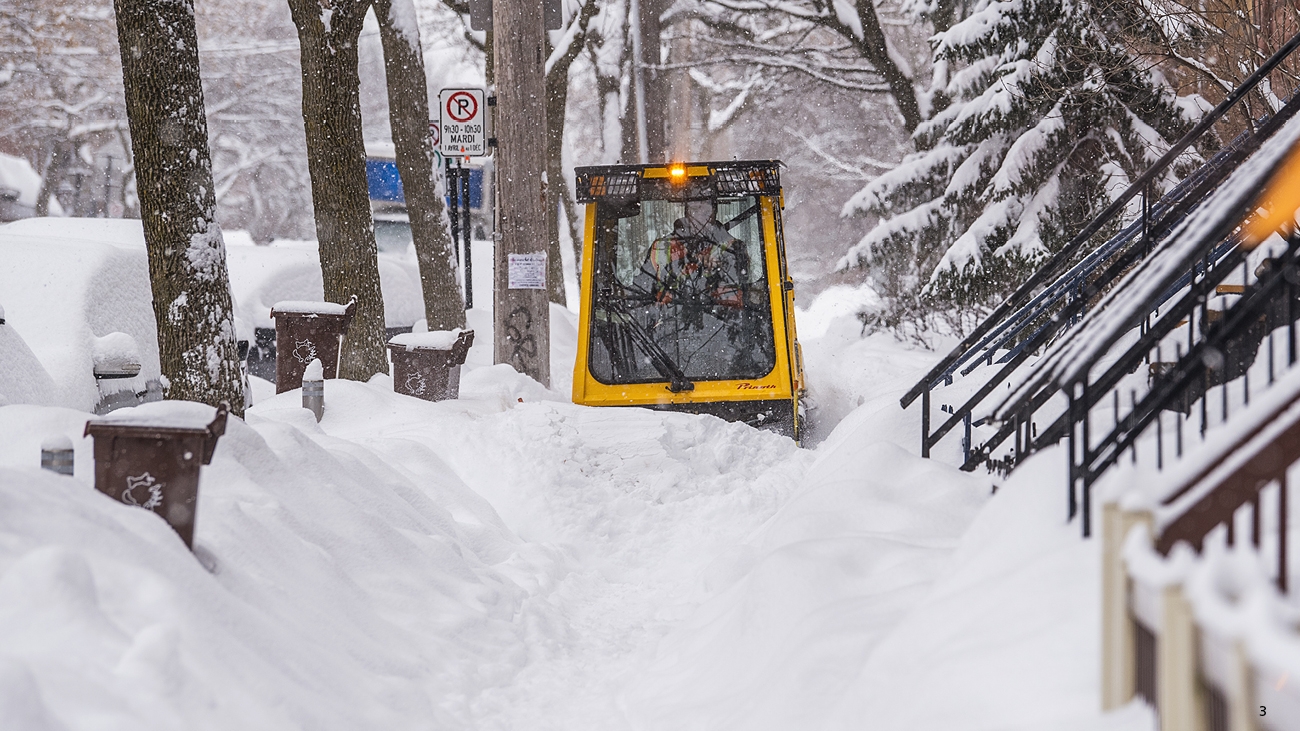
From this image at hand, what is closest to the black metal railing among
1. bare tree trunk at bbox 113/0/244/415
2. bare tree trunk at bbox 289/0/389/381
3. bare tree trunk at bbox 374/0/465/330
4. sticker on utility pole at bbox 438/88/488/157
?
bare tree trunk at bbox 113/0/244/415

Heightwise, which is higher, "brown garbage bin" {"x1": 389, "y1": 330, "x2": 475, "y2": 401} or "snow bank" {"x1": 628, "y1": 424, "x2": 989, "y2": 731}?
"brown garbage bin" {"x1": 389, "y1": 330, "x2": 475, "y2": 401}

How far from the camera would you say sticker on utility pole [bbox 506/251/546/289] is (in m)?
10.2

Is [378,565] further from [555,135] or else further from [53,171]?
[53,171]

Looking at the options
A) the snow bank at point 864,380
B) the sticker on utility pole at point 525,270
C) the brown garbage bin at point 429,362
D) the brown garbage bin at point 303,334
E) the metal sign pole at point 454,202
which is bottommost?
the snow bank at point 864,380

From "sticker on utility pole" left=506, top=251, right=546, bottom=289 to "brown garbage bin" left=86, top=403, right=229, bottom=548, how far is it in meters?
6.54

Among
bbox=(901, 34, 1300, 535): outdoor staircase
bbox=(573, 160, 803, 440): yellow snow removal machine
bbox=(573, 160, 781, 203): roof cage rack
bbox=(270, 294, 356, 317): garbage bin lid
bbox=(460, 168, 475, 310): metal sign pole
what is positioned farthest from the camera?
bbox=(460, 168, 475, 310): metal sign pole

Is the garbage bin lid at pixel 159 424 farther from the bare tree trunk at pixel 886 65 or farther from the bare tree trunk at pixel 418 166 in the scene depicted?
the bare tree trunk at pixel 886 65

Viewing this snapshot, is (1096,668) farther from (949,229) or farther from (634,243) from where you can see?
(949,229)

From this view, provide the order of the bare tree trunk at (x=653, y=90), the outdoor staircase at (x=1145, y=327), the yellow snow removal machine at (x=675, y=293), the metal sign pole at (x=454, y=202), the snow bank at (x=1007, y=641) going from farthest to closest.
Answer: the bare tree trunk at (x=653, y=90), the metal sign pole at (x=454, y=202), the yellow snow removal machine at (x=675, y=293), the outdoor staircase at (x=1145, y=327), the snow bank at (x=1007, y=641)

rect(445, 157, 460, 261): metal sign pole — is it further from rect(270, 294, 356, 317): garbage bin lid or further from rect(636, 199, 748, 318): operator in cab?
rect(270, 294, 356, 317): garbage bin lid

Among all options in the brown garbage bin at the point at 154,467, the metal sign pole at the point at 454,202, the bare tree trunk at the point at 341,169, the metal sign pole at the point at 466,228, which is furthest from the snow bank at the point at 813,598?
the metal sign pole at the point at 454,202

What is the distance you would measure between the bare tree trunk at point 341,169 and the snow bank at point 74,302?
1.90 meters

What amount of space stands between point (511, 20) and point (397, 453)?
14.9 ft

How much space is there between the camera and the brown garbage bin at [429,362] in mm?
9258
